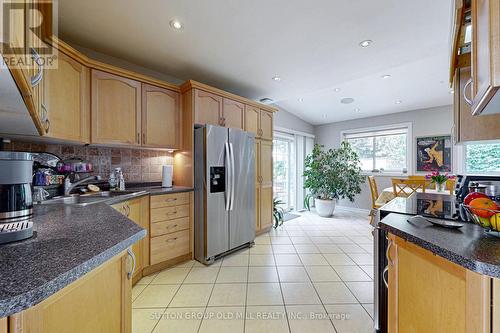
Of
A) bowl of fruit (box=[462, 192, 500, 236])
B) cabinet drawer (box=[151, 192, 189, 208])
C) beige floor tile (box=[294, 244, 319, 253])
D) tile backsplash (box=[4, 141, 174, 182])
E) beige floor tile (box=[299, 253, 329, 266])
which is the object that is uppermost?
tile backsplash (box=[4, 141, 174, 182])

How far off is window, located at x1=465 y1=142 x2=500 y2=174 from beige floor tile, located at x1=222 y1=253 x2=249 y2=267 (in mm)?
4383

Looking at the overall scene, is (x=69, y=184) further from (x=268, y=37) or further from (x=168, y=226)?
(x=268, y=37)

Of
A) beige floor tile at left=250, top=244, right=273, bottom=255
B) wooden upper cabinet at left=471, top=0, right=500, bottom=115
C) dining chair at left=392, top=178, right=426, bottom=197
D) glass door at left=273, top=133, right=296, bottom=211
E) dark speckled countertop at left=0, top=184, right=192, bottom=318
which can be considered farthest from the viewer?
glass door at left=273, top=133, right=296, bottom=211

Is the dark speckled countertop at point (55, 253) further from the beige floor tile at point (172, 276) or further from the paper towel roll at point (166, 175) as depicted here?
the paper towel roll at point (166, 175)

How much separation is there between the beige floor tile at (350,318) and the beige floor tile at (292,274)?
1.47ft

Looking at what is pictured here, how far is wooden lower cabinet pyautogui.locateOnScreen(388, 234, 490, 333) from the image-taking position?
65 cm

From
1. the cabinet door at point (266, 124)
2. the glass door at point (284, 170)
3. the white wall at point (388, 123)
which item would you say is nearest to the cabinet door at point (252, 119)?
the cabinet door at point (266, 124)

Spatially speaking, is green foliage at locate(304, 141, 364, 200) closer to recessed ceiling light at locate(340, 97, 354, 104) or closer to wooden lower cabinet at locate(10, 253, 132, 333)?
recessed ceiling light at locate(340, 97, 354, 104)

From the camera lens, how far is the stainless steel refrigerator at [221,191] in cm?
246

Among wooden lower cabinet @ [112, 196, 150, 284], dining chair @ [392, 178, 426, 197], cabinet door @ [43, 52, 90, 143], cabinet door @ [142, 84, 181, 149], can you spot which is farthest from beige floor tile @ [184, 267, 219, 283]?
dining chair @ [392, 178, 426, 197]

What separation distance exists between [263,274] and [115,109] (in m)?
2.40

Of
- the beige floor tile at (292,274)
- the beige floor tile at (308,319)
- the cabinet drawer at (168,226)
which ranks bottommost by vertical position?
the beige floor tile at (308,319)

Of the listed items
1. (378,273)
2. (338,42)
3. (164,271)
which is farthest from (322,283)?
(338,42)

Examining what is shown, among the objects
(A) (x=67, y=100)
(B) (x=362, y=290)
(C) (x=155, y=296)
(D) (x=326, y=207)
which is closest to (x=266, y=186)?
(B) (x=362, y=290)
